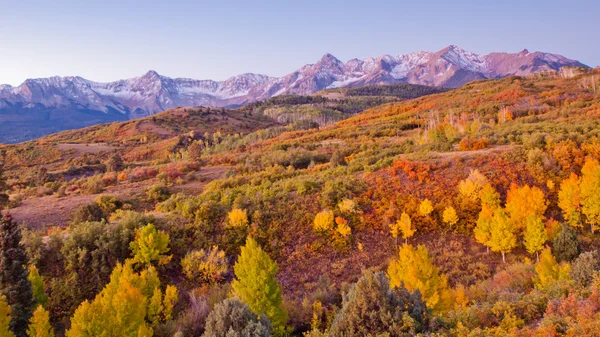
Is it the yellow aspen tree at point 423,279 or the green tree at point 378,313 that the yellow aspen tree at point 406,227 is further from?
the green tree at point 378,313

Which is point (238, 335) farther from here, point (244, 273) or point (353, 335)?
point (244, 273)

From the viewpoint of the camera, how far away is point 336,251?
2156 cm

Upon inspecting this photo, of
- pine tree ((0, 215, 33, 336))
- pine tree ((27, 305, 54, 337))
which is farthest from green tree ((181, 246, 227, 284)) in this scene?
pine tree ((27, 305, 54, 337))

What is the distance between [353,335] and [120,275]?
35.4 ft

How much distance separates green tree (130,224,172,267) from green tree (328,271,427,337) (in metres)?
12.8

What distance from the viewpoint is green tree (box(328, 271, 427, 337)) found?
8727mm

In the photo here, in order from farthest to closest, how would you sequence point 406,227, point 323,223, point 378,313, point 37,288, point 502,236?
point 323,223 < point 406,227 < point 502,236 < point 37,288 < point 378,313

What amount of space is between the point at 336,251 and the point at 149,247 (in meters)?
10.4

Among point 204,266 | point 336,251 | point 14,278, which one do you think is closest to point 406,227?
point 336,251

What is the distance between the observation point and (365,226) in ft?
76.5

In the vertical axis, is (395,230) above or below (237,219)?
below

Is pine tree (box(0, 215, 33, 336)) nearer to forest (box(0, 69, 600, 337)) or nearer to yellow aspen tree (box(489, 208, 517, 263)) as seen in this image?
forest (box(0, 69, 600, 337))

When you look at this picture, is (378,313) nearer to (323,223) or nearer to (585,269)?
(585,269)

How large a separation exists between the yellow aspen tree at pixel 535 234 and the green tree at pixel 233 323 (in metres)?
16.1
